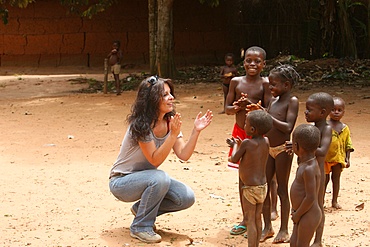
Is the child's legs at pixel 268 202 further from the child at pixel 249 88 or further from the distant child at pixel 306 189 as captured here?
the distant child at pixel 306 189

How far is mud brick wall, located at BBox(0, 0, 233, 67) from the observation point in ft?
61.3

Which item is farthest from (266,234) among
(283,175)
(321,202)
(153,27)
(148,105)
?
(153,27)

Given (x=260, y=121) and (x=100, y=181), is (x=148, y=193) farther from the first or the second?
(x=100, y=181)

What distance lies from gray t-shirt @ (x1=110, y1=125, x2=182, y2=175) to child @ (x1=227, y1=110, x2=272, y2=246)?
2.36 ft

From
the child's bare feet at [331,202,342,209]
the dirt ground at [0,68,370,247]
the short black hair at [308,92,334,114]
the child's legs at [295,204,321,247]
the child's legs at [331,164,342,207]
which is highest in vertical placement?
the short black hair at [308,92,334,114]

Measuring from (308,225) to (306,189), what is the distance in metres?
0.22

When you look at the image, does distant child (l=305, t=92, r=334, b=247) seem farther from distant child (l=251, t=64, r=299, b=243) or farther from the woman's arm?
the woman's arm

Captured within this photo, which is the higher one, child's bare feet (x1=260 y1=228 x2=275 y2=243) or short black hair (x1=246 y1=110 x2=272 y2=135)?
short black hair (x1=246 y1=110 x2=272 y2=135)

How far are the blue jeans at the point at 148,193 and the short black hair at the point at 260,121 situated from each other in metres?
0.80

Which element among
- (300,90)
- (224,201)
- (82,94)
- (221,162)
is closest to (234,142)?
(224,201)

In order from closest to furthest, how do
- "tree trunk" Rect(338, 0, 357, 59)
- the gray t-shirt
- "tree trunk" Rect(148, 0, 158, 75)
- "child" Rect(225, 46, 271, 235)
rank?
the gray t-shirt, "child" Rect(225, 46, 271, 235), "tree trunk" Rect(148, 0, 158, 75), "tree trunk" Rect(338, 0, 357, 59)

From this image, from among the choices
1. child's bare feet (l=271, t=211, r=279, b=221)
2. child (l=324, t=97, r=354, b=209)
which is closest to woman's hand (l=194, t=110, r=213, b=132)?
child's bare feet (l=271, t=211, r=279, b=221)

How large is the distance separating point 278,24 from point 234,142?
14.9m

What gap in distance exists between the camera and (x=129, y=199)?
14.9 feet
